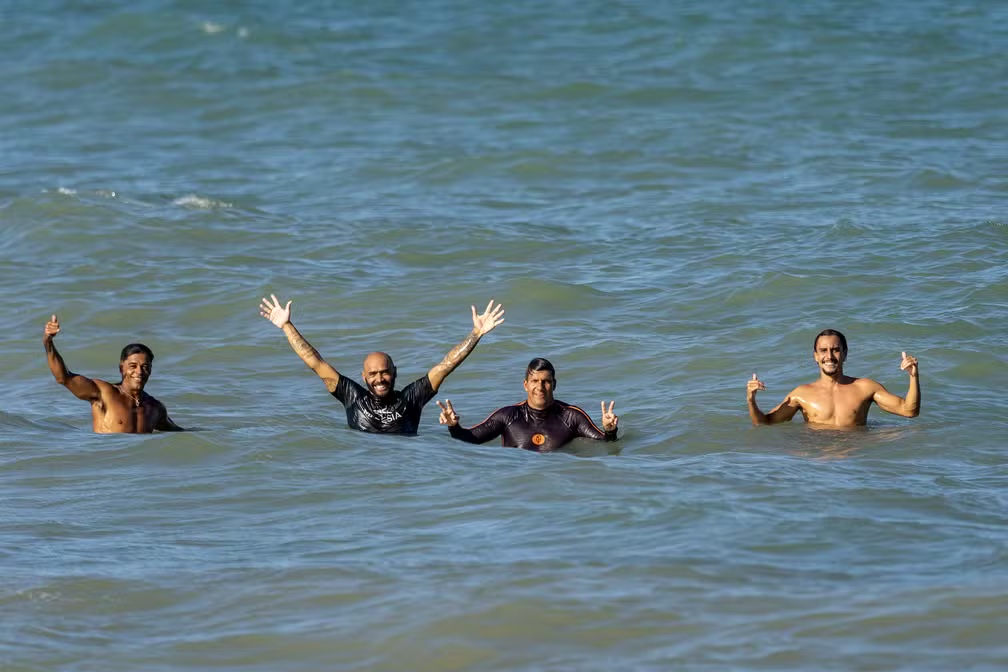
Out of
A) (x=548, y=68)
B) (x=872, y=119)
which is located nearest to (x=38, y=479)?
(x=872, y=119)

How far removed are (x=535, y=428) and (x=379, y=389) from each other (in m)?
1.19

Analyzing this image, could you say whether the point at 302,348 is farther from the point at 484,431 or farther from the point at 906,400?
the point at 906,400

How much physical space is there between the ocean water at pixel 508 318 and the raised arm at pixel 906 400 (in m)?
0.18

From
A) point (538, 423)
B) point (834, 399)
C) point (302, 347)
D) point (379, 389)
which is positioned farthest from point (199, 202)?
point (834, 399)

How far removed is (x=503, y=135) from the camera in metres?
23.2

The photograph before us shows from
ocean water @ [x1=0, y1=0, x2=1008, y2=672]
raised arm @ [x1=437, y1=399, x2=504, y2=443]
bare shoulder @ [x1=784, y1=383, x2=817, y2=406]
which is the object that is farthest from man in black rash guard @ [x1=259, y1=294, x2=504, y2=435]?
bare shoulder @ [x1=784, y1=383, x2=817, y2=406]

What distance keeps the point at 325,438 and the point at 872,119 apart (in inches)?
566

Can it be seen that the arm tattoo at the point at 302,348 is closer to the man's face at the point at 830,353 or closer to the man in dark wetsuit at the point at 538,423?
the man in dark wetsuit at the point at 538,423

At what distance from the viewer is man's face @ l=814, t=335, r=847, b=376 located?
11227 mm

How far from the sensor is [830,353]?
442 inches

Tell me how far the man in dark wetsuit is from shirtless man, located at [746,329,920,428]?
1.29 metres

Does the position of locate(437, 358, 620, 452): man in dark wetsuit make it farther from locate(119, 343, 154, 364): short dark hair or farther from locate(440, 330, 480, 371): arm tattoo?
locate(119, 343, 154, 364): short dark hair

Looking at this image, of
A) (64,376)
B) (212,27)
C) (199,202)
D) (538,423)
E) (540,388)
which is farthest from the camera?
(212,27)

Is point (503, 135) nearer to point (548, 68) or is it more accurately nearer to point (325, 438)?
point (548, 68)
